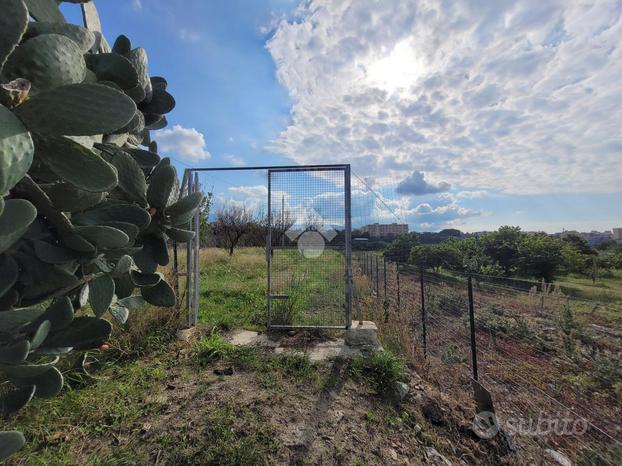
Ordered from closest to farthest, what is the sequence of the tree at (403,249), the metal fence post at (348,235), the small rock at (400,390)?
1. the small rock at (400,390)
2. the metal fence post at (348,235)
3. the tree at (403,249)

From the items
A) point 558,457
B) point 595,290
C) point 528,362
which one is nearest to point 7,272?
point 558,457

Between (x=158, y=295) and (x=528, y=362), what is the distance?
14.1ft

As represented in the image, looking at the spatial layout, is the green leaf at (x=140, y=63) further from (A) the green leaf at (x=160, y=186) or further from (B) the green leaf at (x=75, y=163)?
(B) the green leaf at (x=75, y=163)

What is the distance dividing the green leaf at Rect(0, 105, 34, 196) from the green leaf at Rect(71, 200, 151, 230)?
1.21ft

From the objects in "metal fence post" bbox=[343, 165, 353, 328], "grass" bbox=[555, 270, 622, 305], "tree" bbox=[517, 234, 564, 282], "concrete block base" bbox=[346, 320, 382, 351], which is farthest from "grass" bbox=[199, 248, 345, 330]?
"tree" bbox=[517, 234, 564, 282]

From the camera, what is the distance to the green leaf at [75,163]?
76 centimetres

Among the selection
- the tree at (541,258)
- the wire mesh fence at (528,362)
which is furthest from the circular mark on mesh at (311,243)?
the tree at (541,258)

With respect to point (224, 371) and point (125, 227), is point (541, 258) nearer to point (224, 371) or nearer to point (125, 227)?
point (224, 371)

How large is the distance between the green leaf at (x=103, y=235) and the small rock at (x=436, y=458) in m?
2.39

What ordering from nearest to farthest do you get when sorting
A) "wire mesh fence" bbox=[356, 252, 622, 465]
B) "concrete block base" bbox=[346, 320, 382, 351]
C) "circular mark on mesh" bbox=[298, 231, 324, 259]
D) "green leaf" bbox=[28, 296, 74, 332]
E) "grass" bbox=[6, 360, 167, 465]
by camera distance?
"green leaf" bbox=[28, 296, 74, 332]
"grass" bbox=[6, 360, 167, 465]
"wire mesh fence" bbox=[356, 252, 622, 465]
"concrete block base" bbox=[346, 320, 382, 351]
"circular mark on mesh" bbox=[298, 231, 324, 259]

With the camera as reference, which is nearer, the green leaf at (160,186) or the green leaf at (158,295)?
the green leaf at (160,186)

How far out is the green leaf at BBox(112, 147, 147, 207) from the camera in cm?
104

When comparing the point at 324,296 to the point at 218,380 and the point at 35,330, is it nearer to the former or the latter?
the point at 218,380

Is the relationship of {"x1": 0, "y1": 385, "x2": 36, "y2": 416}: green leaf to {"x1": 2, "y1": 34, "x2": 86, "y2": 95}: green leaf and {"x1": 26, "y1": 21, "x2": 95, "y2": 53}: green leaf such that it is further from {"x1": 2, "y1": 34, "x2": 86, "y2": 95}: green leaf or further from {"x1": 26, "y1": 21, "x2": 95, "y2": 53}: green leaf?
{"x1": 26, "y1": 21, "x2": 95, "y2": 53}: green leaf
